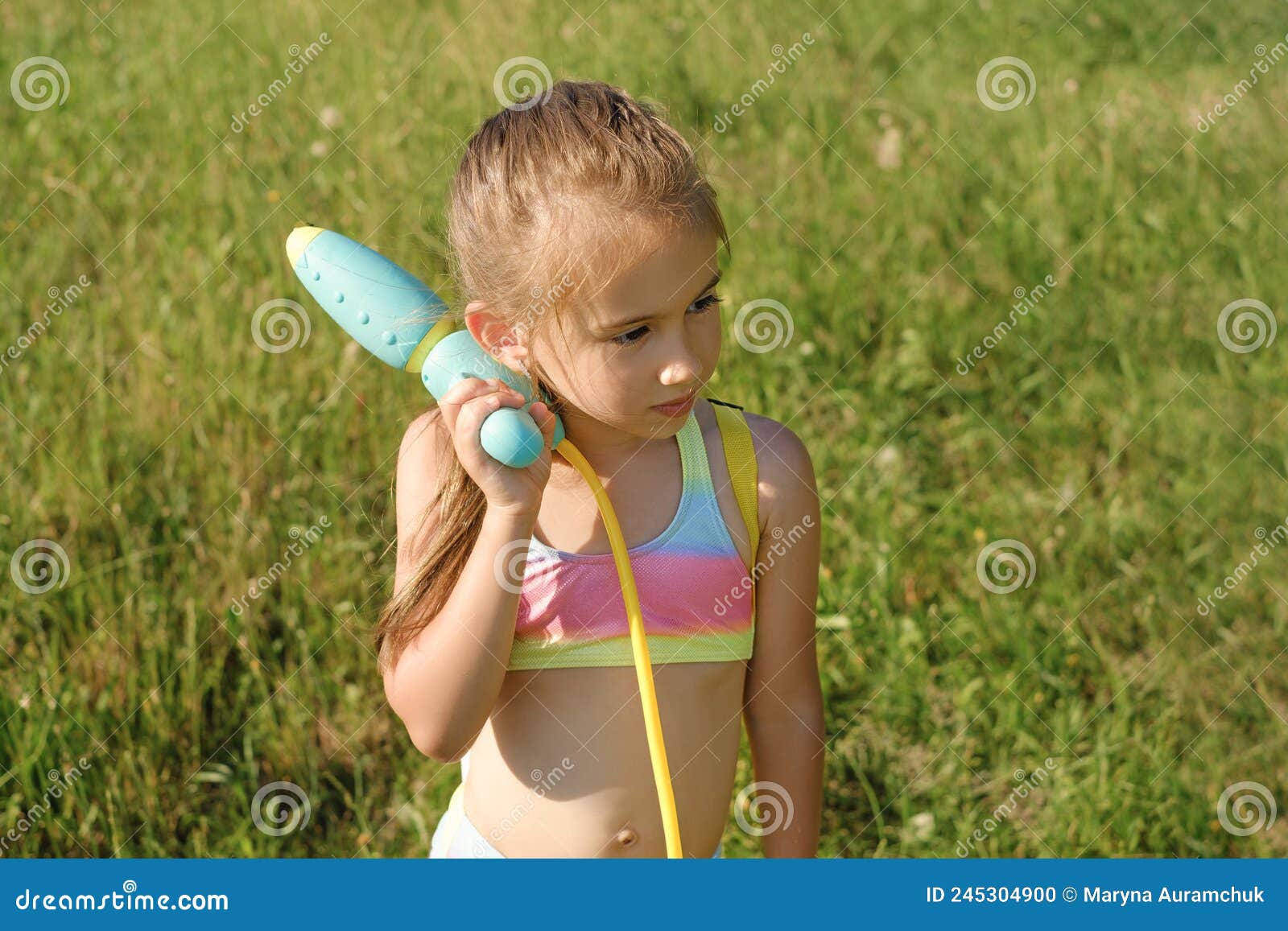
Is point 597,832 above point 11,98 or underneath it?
underneath

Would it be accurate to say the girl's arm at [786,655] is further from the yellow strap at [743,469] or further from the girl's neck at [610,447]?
the girl's neck at [610,447]

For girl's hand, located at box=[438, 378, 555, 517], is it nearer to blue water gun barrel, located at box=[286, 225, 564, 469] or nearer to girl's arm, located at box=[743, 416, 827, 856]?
blue water gun barrel, located at box=[286, 225, 564, 469]

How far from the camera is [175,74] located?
4.43 metres

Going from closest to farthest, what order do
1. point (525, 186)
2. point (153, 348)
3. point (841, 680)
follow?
point (525, 186) < point (841, 680) < point (153, 348)

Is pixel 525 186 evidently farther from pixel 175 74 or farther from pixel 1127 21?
pixel 1127 21

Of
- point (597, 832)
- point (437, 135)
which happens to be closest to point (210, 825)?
point (597, 832)

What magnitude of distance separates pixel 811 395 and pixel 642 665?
1.84 meters

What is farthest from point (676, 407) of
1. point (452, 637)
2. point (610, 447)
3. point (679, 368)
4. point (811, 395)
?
point (811, 395)

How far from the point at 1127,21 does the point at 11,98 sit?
3641mm

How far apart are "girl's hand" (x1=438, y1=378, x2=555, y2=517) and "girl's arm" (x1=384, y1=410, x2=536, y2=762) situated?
0.02 m

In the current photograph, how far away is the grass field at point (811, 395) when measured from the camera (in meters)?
2.83

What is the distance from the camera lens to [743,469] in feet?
6.46

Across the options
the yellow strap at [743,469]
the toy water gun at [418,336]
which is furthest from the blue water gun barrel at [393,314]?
the yellow strap at [743,469]

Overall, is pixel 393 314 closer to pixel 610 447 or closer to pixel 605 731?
pixel 610 447
